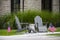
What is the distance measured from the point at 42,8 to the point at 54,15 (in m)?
2.95

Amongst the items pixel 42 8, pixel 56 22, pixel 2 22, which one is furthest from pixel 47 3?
pixel 2 22

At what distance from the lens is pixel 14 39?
11.0m

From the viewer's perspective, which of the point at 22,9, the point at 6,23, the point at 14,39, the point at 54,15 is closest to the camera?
the point at 14,39

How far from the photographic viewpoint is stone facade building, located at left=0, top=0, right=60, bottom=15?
21.2 m

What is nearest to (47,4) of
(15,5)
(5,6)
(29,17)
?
(15,5)

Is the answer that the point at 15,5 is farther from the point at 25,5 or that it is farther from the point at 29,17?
the point at 29,17

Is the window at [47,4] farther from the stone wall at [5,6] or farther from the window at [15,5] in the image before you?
the stone wall at [5,6]

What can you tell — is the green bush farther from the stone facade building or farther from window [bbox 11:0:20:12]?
window [bbox 11:0:20:12]

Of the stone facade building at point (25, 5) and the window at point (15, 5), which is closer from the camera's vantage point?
the stone facade building at point (25, 5)

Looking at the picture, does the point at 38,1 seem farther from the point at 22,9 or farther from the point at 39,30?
the point at 39,30

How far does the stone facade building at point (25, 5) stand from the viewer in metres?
21.2

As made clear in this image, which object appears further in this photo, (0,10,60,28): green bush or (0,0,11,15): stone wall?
(0,0,11,15): stone wall

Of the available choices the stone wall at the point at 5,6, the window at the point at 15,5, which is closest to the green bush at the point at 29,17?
the stone wall at the point at 5,6

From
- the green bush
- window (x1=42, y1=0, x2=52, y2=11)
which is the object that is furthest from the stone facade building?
the green bush
